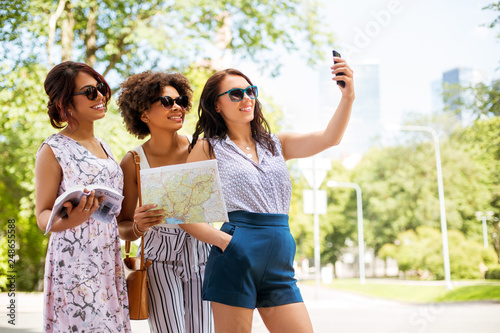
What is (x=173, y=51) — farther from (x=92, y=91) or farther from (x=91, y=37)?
(x=92, y=91)

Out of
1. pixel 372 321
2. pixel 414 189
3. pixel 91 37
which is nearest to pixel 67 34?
pixel 91 37

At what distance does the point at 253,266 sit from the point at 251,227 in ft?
0.44

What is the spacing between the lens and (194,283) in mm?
2262

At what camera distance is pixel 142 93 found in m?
2.38

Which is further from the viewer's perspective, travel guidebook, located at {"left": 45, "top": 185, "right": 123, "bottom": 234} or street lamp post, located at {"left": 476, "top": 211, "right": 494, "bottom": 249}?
street lamp post, located at {"left": 476, "top": 211, "right": 494, "bottom": 249}

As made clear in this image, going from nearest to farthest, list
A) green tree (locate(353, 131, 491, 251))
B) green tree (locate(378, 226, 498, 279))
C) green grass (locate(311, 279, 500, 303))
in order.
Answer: green grass (locate(311, 279, 500, 303))
green tree (locate(378, 226, 498, 279))
green tree (locate(353, 131, 491, 251))

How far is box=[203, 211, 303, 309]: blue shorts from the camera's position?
6.14 feet

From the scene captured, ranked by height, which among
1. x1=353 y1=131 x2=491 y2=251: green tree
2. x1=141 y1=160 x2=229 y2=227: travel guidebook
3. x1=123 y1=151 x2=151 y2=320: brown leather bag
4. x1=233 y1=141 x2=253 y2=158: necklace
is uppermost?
x1=353 y1=131 x2=491 y2=251: green tree

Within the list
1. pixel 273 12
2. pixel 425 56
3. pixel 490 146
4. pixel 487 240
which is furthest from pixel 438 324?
pixel 425 56

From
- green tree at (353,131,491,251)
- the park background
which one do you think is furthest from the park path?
green tree at (353,131,491,251)

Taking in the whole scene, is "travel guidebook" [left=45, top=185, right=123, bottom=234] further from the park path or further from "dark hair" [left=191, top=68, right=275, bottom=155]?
the park path

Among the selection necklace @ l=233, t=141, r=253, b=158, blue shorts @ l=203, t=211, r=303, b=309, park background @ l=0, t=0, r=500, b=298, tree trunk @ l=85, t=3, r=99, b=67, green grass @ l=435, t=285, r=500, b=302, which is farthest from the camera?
green grass @ l=435, t=285, r=500, b=302

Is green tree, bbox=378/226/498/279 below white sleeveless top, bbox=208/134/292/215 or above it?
below

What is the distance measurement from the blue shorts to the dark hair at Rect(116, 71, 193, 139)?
0.76 m
